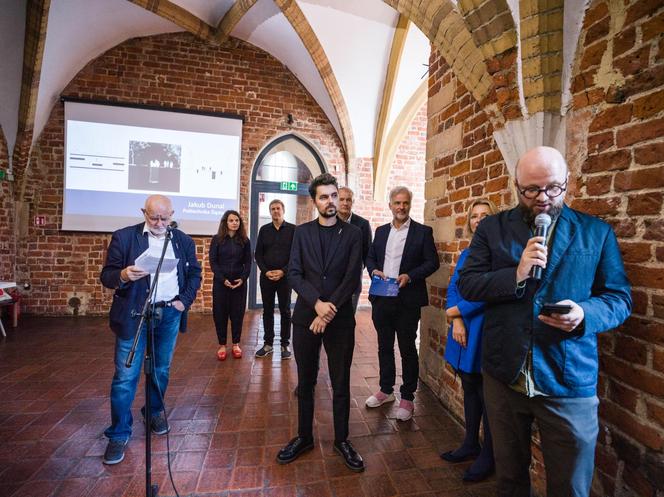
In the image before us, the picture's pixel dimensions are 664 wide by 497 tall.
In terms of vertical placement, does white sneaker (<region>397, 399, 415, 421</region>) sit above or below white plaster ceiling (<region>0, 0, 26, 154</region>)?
below

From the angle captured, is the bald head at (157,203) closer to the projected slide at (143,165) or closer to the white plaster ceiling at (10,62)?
the projected slide at (143,165)

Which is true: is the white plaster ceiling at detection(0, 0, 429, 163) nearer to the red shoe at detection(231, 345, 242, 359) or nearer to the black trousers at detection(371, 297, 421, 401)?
the black trousers at detection(371, 297, 421, 401)

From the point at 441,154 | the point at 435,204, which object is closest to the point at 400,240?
the point at 435,204

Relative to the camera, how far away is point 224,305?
3902mm

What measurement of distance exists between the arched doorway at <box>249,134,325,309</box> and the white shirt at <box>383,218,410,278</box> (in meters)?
4.28

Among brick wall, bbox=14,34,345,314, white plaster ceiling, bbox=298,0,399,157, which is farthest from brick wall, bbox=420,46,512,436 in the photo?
brick wall, bbox=14,34,345,314

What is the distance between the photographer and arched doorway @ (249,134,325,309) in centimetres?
685

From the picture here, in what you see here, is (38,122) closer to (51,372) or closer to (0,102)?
(0,102)

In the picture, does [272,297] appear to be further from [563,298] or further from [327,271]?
[563,298]

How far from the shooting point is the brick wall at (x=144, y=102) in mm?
5832

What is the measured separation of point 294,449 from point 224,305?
208cm

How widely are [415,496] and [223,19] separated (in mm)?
7091

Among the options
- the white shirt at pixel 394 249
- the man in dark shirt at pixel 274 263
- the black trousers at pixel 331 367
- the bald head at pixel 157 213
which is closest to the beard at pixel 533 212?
the black trousers at pixel 331 367

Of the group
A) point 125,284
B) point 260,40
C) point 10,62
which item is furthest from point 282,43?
point 125,284
